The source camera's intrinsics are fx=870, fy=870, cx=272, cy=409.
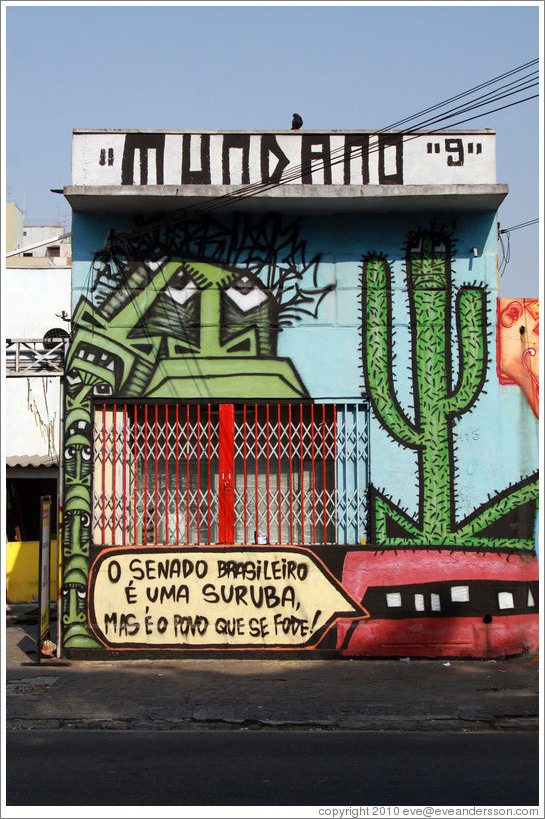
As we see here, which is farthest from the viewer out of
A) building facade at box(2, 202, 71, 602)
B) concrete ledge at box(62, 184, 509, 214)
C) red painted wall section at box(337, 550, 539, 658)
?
building facade at box(2, 202, 71, 602)

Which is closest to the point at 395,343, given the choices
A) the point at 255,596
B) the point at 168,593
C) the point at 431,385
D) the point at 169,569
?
the point at 431,385

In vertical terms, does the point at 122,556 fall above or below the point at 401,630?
above

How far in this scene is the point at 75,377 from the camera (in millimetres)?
10797

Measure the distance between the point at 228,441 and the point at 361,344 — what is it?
2.04 metres

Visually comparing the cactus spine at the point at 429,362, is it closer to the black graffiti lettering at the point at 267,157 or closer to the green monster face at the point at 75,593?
the black graffiti lettering at the point at 267,157

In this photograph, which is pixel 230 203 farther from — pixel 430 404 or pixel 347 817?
pixel 347 817

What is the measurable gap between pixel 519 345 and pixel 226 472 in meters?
3.96

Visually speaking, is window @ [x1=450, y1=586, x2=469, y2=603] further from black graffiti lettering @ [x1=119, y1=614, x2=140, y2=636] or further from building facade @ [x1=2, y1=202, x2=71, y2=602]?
building facade @ [x1=2, y1=202, x2=71, y2=602]

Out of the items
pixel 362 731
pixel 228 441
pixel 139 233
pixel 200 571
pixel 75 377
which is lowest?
pixel 362 731

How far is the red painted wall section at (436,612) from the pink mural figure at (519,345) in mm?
2042

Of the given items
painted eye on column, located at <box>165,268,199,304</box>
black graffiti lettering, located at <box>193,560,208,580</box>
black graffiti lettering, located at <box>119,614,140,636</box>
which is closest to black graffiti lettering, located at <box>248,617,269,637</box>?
black graffiti lettering, located at <box>193,560,208,580</box>

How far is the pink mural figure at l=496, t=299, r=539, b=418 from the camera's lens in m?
10.8

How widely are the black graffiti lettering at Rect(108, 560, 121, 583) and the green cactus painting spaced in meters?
3.14

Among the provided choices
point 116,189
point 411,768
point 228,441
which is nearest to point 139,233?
point 116,189
